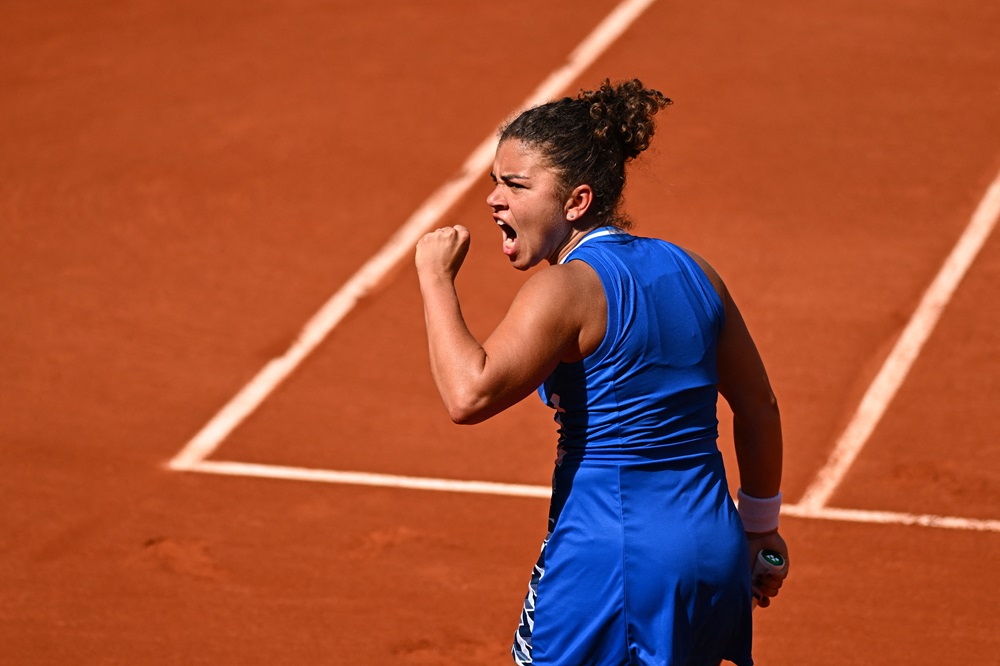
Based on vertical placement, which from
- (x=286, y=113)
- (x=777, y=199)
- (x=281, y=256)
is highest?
(x=286, y=113)

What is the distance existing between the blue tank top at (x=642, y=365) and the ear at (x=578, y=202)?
6cm

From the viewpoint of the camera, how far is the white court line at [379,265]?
6789 millimetres

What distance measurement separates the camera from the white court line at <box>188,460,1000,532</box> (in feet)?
19.5

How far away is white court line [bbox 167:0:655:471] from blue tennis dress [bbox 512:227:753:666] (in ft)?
12.8

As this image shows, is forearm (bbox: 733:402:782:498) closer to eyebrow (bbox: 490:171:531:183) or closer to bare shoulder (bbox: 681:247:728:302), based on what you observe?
bare shoulder (bbox: 681:247:728:302)

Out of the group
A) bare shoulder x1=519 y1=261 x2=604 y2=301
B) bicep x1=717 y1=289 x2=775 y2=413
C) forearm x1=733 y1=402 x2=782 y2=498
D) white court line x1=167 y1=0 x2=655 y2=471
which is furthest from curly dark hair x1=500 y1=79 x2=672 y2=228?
white court line x1=167 y1=0 x2=655 y2=471

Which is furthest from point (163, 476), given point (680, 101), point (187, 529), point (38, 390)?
point (680, 101)

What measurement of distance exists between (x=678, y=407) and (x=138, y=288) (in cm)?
578

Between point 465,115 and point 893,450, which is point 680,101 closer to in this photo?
point 465,115

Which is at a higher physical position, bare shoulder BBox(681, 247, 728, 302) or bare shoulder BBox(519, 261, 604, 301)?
bare shoulder BBox(519, 261, 604, 301)

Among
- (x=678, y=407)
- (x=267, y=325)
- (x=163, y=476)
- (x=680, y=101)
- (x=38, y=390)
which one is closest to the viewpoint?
(x=678, y=407)

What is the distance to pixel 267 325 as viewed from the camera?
774 cm

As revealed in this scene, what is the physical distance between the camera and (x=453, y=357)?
2691 mm

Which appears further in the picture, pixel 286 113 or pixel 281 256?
pixel 286 113
